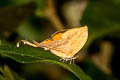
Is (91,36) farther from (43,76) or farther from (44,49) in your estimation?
(44,49)

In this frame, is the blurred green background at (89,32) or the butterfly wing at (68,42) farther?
the blurred green background at (89,32)

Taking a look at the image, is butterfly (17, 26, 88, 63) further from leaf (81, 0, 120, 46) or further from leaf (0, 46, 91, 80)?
leaf (81, 0, 120, 46)

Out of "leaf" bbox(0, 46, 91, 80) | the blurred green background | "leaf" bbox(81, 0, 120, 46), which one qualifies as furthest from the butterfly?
"leaf" bbox(81, 0, 120, 46)

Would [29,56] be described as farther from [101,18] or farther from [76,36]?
[101,18]

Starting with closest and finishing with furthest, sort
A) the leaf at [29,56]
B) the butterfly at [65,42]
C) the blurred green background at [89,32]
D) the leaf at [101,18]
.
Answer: the leaf at [29,56] → the butterfly at [65,42] → the blurred green background at [89,32] → the leaf at [101,18]

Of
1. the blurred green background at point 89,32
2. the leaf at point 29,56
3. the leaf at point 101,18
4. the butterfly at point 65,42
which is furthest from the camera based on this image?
the leaf at point 101,18

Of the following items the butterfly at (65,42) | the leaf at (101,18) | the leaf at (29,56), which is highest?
the leaf at (101,18)

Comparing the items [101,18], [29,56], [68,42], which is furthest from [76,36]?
[101,18]

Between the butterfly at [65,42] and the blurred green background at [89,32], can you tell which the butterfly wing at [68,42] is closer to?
the butterfly at [65,42]

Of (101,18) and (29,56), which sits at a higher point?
(101,18)

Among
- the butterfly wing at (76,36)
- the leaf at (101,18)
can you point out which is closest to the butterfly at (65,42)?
the butterfly wing at (76,36)
